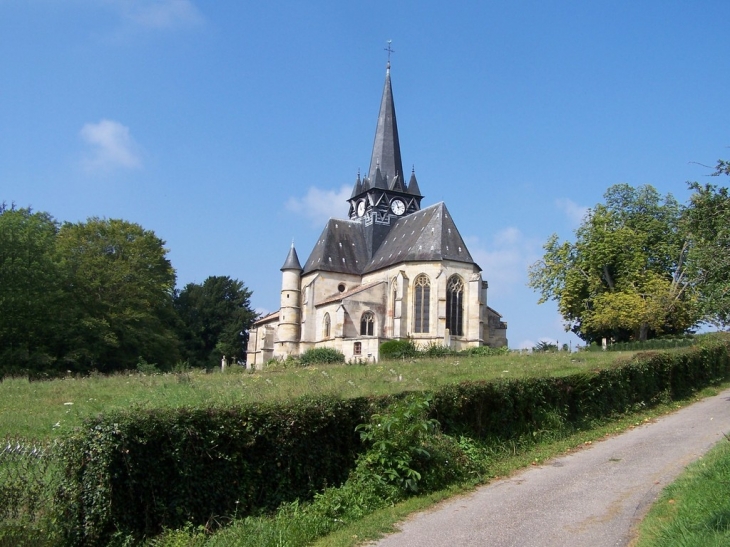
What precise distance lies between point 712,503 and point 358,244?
51.0 m

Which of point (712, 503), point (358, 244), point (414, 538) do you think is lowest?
point (414, 538)

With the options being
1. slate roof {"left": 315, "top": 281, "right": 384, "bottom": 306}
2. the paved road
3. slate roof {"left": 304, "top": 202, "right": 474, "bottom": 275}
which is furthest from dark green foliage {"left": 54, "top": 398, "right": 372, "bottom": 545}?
slate roof {"left": 315, "top": 281, "right": 384, "bottom": 306}

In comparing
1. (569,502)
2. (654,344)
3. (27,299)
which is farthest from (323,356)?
(569,502)

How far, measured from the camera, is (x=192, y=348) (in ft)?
220

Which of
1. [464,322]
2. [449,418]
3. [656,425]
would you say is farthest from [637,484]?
[464,322]

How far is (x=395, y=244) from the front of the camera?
5353cm

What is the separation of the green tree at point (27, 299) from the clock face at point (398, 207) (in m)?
29.1

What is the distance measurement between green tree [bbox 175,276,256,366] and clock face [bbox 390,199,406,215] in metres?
20.0

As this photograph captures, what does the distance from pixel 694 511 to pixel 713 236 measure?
1318 centimetres

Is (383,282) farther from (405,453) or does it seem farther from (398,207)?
(405,453)

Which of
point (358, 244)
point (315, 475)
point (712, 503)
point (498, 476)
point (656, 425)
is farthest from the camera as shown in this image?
point (358, 244)

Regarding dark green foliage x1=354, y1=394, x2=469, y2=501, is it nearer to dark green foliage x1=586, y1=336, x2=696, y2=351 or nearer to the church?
dark green foliage x1=586, y1=336, x2=696, y2=351

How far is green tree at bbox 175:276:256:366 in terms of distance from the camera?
6625cm

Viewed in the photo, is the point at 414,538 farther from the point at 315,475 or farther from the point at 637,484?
the point at 637,484
